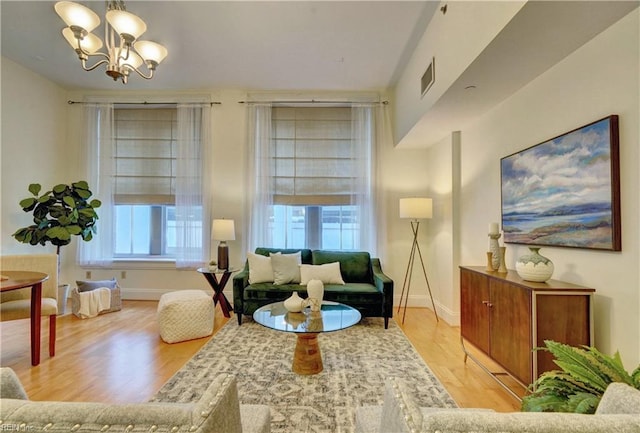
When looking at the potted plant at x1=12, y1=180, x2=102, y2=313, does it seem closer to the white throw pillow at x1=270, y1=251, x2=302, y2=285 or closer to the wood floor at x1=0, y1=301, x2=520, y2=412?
the wood floor at x1=0, y1=301, x2=520, y2=412

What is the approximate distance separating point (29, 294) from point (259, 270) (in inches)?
89.8

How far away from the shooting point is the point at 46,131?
453cm

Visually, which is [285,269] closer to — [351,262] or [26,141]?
[351,262]

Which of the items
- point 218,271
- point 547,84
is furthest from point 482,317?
point 218,271

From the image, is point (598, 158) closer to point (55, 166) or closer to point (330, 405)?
point (330, 405)

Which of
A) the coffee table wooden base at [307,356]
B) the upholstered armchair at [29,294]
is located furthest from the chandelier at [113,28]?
the coffee table wooden base at [307,356]

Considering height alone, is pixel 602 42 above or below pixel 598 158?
above

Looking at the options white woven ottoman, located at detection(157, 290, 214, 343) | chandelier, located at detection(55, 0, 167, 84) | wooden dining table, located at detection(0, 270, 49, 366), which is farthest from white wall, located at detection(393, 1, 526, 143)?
wooden dining table, located at detection(0, 270, 49, 366)

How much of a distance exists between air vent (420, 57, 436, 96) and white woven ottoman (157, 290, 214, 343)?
10.6 ft

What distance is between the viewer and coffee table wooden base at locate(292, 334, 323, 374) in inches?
98.0

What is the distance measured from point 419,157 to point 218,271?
338cm

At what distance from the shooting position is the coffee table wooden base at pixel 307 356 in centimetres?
249

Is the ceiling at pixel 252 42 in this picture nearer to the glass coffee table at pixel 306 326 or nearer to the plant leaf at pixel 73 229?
the plant leaf at pixel 73 229

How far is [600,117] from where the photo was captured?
1900 millimetres
